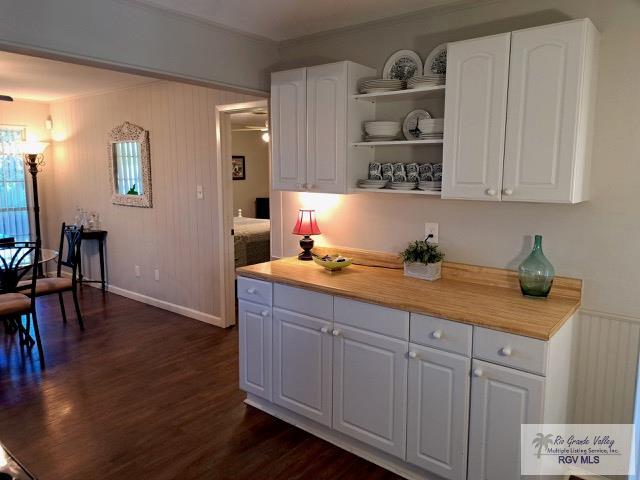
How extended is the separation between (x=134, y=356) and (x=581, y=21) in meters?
3.76

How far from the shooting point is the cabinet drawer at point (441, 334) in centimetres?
207

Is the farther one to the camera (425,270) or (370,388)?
(425,270)

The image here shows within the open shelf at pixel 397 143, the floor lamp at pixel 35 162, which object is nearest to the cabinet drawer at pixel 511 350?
the open shelf at pixel 397 143

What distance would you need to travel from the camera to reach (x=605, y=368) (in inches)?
91.8

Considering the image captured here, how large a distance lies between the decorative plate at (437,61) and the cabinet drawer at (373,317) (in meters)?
1.34

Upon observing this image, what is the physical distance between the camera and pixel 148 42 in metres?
2.60

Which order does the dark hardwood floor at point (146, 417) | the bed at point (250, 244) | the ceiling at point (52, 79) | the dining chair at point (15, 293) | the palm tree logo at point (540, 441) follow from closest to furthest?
1. the palm tree logo at point (540, 441)
2. the dark hardwood floor at point (146, 417)
3. the dining chair at point (15, 293)
4. the ceiling at point (52, 79)
5. the bed at point (250, 244)

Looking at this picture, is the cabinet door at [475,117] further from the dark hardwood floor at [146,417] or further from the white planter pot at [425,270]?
the dark hardwood floor at [146,417]

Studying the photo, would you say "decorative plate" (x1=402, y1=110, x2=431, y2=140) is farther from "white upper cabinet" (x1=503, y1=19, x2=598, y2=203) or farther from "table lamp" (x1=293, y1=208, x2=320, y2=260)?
"table lamp" (x1=293, y1=208, x2=320, y2=260)

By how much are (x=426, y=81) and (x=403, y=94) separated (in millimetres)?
157

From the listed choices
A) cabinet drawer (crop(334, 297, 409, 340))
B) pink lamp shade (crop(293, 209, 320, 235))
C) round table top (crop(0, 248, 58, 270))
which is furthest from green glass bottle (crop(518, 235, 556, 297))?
round table top (crop(0, 248, 58, 270))

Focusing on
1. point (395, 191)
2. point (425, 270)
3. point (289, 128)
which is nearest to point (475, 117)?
point (395, 191)

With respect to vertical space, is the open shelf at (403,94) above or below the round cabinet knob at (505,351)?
above

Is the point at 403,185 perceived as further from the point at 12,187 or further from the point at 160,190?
the point at 12,187
